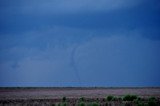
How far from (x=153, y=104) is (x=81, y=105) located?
713 centimetres

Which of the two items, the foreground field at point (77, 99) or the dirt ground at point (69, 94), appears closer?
the foreground field at point (77, 99)

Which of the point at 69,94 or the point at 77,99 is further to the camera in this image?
the point at 69,94

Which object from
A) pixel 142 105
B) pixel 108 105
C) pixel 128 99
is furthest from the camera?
pixel 128 99

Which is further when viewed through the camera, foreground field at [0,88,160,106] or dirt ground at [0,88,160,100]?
dirt ground at [0,88,160,100]

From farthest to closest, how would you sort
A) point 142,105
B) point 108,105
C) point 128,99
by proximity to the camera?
point 128,99 < point 108,105 < point 142,105

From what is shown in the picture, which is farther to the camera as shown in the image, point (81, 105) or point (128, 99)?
point (128, 99)

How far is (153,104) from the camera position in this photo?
3375 centimetres

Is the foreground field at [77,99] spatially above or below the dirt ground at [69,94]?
below

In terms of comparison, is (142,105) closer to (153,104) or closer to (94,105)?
(153,104)

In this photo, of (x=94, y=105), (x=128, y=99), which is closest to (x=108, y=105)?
(x=94, y=105)

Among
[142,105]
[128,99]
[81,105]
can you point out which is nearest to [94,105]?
[81,105]

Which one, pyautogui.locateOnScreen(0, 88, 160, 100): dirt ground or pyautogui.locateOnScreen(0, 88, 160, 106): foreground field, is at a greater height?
pyautogui.locateOnScreen(0, 88, 160, 100): dirt ground

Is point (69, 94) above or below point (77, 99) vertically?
above

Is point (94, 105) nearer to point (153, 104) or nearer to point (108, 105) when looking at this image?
point (108, 105)
